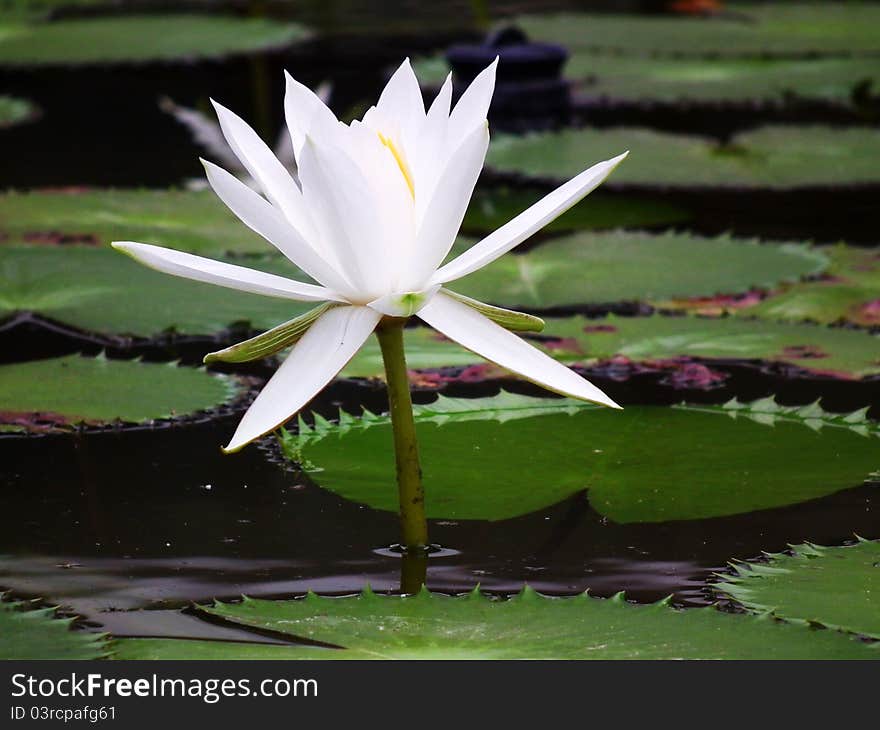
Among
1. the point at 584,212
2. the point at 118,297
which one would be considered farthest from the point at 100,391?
the point at 584,212

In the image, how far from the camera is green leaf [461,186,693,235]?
2432mm

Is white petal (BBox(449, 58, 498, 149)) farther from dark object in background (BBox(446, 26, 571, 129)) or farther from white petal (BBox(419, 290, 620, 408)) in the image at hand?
dark object in background (BBox(446, 26, 571, 129))

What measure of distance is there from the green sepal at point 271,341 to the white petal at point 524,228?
102 mm

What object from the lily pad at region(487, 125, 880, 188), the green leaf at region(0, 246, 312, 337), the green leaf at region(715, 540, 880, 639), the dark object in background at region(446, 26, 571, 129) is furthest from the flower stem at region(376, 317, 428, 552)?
the dark object in background at region(446, 26, 571, 129)

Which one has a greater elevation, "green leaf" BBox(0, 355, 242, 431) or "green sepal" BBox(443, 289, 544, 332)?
"green leaf" BBox(0, 355, 242, 431)

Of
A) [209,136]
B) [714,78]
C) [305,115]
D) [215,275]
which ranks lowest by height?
[215,275]

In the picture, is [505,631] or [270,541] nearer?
[505,631]

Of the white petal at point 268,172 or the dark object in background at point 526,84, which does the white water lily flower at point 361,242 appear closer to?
the white petal at point 268,172

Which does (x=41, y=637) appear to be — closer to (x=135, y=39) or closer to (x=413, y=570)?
(x=413, y=570)

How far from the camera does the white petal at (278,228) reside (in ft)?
3.41

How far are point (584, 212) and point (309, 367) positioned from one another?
1.58 metres

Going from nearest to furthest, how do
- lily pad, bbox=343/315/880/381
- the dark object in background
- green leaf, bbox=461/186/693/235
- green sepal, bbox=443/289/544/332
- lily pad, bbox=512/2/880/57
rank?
green sepal, bbox=443/289/544/332
lily pad, bbox=343/315/880/381
green leaf, bbox=461/186/693/235
the dark object in background
lily pad, bbox=512/2/880/57

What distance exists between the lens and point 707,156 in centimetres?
276

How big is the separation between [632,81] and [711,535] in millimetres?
2516
